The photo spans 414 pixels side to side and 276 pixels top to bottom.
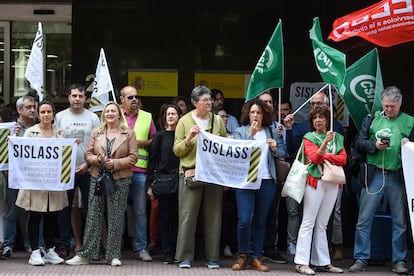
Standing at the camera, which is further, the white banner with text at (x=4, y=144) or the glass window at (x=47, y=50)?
the glass window at (x=47, y=50)

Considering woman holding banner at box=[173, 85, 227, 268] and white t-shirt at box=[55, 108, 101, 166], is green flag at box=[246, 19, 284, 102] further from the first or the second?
white t-shirt at box=[55, 108, 101, 166]

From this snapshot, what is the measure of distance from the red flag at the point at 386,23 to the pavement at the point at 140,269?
2785mm

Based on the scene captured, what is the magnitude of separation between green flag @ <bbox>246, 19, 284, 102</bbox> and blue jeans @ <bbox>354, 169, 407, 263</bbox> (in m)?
1.67

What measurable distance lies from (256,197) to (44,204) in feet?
8.04

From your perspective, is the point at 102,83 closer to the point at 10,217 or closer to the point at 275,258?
the point at 10,217

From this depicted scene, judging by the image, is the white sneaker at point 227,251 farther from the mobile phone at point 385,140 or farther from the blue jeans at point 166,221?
the mobile phone at point 385,140

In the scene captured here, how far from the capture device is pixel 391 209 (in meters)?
8.96

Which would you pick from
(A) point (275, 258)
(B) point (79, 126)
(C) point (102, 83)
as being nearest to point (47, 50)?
(C) point (102, 83)

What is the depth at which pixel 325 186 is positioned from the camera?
28.4 feet

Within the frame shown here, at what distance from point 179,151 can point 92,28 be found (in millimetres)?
3188

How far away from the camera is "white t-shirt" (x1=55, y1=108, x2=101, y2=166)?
9102 mm

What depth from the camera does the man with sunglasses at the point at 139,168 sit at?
9.24 m

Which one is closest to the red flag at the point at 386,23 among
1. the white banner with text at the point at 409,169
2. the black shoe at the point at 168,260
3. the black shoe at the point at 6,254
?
the white banner with text at the point at 409,169

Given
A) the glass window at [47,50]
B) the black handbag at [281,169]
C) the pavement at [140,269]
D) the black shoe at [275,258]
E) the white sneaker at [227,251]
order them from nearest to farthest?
the pavement at [140,269], the black handbag at [281,169], the black shoe at [275,258], the white sneaker at [227,251], the glass window at [47,50]
